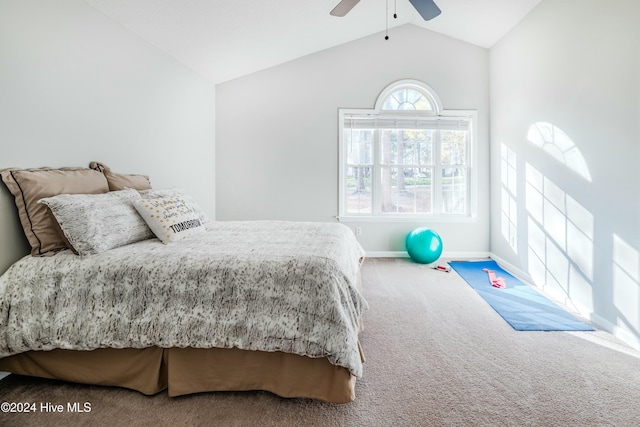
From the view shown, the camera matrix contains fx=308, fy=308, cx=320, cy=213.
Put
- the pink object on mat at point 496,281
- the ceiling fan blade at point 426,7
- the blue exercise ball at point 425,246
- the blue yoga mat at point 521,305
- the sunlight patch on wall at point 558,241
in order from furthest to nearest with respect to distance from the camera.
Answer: the blue exercise ball at point 425,246
the pink object on mat at point 496,281
the sunlight patch on wall at point 558,241
the blue yoga mat at point 521,305
the ceiling fan blade at point 426,7

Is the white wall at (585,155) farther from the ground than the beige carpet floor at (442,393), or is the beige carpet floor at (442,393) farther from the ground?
the white wall at (585,155)

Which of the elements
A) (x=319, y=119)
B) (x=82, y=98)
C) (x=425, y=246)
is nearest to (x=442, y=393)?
(x=425, y=246)

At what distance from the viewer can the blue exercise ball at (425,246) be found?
395 cm

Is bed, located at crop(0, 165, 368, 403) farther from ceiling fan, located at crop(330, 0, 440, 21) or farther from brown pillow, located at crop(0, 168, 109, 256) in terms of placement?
ceiling fan, located at crop(330, 0, 440, 21)

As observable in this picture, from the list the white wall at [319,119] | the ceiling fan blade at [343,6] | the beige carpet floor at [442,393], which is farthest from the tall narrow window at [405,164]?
the beige carpet floor at [442,393]

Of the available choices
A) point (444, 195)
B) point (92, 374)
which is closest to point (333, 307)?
point (92, 374)

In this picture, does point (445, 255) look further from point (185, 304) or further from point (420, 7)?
point (185, 304)

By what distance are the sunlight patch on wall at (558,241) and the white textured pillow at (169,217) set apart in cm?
312

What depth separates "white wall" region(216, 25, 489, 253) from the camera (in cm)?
432

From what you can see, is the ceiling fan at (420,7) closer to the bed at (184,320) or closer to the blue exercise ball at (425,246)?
the bed at (184,320)

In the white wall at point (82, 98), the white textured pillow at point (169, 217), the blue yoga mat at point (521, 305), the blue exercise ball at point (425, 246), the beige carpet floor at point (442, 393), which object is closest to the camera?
the beige carpet floor at point (442, 393)

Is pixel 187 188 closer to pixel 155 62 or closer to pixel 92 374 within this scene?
pixel 155 62

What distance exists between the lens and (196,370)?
1594mm

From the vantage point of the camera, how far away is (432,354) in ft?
6.59
